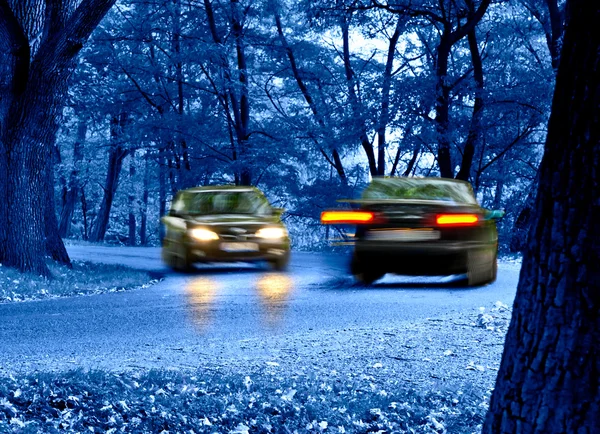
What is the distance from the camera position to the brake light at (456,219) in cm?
584

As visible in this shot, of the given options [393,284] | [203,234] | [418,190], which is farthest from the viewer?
[203,234]

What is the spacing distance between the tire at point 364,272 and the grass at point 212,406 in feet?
4.12

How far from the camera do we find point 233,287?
15258mm

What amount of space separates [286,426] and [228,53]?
22.1 meters

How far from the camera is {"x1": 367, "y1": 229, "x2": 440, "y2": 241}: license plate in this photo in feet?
19.2

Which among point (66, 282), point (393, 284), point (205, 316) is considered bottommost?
point (205, 316)

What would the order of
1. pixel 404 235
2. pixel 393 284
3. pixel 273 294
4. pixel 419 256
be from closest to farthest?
pixel 404 235, pixel 419 256, pixel 393 284, pixel 273 294

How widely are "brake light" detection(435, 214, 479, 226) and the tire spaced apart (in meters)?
0.72

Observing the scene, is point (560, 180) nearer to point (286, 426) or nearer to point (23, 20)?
point (286, 426)

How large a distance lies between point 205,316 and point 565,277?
8.30 m

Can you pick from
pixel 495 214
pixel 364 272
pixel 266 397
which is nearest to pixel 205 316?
pixel 266 397

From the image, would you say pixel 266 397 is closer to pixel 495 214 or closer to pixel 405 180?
pixel 405 180

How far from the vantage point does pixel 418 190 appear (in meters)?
7.43

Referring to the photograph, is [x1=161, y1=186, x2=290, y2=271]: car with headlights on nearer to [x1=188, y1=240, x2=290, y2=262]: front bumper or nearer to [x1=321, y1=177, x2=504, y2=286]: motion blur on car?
[x1=188, y1=240, x2=290, y2=262]: front bumper
